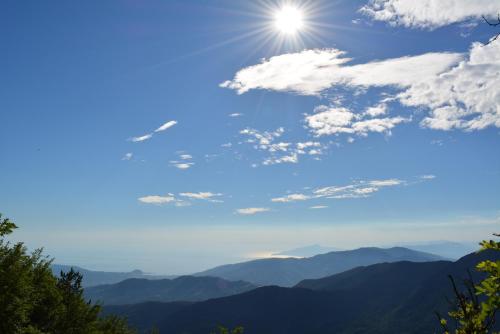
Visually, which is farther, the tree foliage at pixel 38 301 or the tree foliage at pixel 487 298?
the tree foliage at pixel 38 301

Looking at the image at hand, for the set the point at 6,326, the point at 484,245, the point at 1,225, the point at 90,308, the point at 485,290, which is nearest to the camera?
the point at 485,290

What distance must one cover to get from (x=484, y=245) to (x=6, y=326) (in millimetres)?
29139

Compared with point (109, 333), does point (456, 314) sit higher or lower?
higher

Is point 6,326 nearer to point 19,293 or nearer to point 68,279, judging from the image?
point 19,293

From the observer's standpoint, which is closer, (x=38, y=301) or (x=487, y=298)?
(x=487, y=298)

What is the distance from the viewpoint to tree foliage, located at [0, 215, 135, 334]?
88.3ft

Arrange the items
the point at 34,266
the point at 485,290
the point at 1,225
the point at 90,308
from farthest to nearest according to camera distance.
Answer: the point at 90,308, the point at 34,266, the point at 1,225, the point at 485,290

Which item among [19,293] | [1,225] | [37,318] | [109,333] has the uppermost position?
[1,225]

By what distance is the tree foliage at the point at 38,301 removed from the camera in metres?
26.9

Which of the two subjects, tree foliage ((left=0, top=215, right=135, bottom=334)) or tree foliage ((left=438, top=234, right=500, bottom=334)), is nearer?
tree foliage ((left=438, top=234, right=500, bottom=334))

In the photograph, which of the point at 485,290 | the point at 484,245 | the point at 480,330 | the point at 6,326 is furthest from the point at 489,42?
the point at 6,326

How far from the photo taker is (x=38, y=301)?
35531 mm

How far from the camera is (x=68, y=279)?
48500 mm

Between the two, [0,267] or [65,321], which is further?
[65,321]
